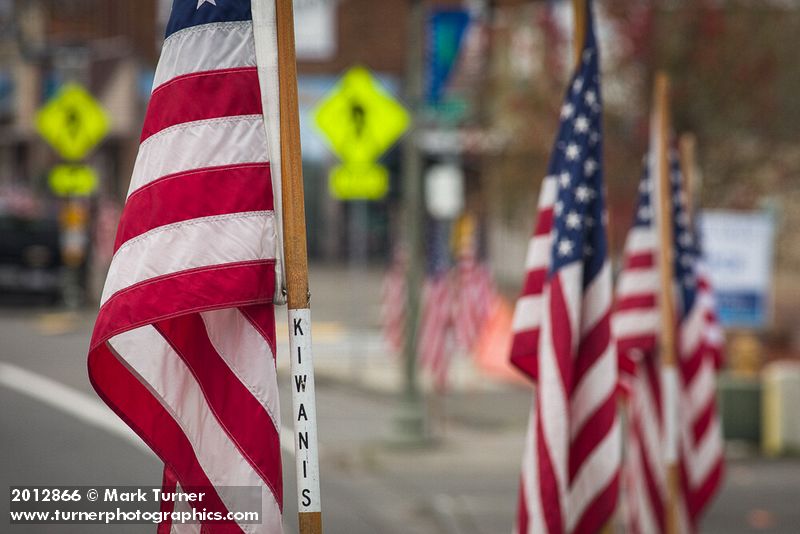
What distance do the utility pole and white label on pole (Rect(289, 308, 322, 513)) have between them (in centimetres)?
892

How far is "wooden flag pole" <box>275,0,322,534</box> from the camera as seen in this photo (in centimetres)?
392

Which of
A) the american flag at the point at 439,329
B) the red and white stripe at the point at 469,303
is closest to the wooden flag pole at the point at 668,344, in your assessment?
the american flag at the point at 439,329

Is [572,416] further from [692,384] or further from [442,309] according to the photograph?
[442,309]

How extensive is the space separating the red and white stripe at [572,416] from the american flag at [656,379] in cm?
174

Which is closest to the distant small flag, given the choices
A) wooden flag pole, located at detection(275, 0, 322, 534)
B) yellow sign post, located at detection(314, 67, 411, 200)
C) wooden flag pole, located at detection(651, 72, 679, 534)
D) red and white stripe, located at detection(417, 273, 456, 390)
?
red and white stripe, located at detection(417, 273, 456, 390)

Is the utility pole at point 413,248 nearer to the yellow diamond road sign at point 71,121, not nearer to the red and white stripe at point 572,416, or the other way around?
the red and white stripe at point 572,416

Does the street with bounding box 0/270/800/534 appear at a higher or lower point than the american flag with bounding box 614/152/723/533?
lower

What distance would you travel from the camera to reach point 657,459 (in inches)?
316

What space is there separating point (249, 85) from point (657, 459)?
4.77 m

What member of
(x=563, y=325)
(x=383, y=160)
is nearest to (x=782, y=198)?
(x=563, y=325)

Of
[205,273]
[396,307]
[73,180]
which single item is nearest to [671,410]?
[205,273]

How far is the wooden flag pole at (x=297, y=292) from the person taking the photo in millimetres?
3920

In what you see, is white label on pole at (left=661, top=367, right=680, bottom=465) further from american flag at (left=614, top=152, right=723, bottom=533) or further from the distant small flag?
the distant small flag

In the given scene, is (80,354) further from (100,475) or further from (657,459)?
(657,459)
